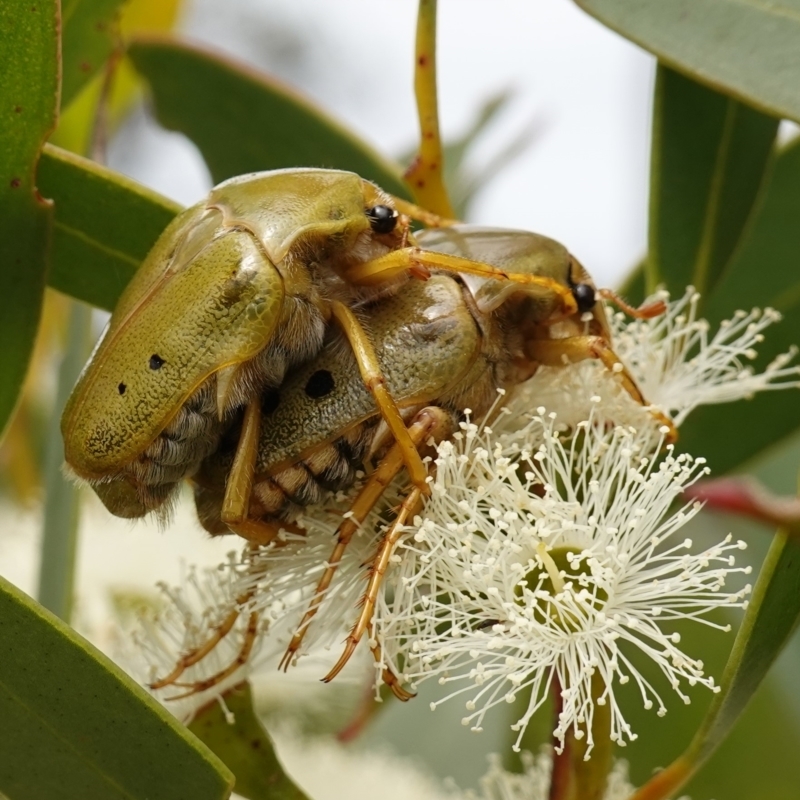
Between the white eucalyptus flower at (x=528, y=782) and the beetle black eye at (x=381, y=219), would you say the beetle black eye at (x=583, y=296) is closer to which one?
the beetle black eye at (x=381, y=219)

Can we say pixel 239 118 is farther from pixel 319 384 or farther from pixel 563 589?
pixel 563 589

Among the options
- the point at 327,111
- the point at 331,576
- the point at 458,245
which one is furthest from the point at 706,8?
the point at 331,576

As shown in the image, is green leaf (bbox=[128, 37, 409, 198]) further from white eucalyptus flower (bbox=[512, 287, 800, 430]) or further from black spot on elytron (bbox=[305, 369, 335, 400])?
black spot on elytron (bbox=[305, 369, 335, 400])

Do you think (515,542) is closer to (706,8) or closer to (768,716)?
(706,8)

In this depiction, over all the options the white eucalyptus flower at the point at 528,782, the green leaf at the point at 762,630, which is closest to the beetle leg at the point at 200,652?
the white eucalyptus flower at the point at 528,782

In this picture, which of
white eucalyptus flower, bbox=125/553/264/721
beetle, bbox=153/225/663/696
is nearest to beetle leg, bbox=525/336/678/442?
beetle, bbox=153/225/663/696
